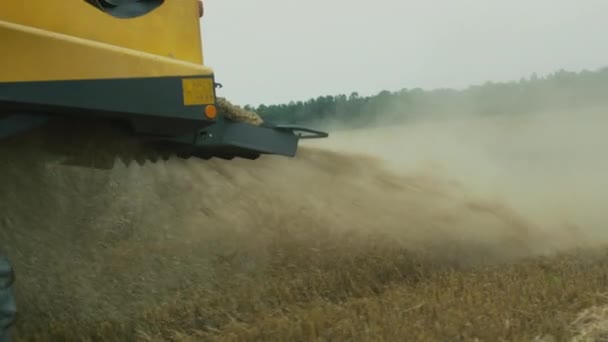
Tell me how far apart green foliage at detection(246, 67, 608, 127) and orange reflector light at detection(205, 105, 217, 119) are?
7.24m

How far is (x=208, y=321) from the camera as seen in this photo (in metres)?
4.62

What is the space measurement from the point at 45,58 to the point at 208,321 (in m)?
1.82

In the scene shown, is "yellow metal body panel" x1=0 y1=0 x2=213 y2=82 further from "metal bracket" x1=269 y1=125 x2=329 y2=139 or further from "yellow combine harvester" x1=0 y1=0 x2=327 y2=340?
"metal bracket" x1=269 y1=125 x2=329 y2=139

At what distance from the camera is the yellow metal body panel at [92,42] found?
326 centimetres

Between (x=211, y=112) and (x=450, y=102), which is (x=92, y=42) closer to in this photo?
(x=211, y=112)

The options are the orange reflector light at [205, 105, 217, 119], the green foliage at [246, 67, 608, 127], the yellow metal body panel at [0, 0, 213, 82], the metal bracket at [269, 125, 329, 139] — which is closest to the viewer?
the yellow metal body panel at [0, 0, 213, 82]

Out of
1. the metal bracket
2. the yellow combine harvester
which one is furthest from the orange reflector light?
the metal bracket

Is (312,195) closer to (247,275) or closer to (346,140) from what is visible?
(247,275)

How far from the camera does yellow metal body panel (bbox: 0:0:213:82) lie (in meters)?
3.26

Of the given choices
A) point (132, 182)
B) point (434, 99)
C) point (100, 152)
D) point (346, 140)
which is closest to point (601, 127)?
point (434, 99)

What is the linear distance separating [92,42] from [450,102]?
8.61m

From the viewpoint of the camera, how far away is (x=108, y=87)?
351 centimetres

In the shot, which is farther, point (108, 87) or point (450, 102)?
point (450, 102)

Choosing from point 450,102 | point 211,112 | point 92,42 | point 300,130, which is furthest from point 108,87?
point 450,102
